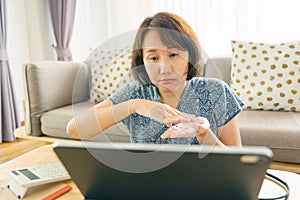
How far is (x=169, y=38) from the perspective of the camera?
0.80 metres

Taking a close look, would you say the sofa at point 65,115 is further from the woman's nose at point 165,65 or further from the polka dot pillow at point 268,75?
the woman's nose at point 165,65

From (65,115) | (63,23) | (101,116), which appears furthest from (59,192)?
(63,23)

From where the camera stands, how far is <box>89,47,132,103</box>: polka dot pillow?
769 millimetres

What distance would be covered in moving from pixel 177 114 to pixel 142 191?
6.9 inches

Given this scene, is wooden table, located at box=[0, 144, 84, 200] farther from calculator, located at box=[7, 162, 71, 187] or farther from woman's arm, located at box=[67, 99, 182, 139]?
woman's arm, located at box=[67, 99, 182, 139]

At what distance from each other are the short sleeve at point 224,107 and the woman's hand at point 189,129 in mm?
301

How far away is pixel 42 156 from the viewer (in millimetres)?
1098

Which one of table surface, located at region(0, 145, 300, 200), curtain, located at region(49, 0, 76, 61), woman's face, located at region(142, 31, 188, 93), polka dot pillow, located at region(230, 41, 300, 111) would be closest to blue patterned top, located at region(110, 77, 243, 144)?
woman's face, located at region(142, 31, 188, 93)

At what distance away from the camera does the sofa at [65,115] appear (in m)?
1.55

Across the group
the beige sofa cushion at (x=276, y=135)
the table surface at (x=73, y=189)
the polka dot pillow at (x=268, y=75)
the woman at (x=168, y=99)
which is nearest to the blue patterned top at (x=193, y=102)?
the woman at (x=168, y=99)

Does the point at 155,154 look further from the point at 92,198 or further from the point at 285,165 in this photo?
the point at 285,165

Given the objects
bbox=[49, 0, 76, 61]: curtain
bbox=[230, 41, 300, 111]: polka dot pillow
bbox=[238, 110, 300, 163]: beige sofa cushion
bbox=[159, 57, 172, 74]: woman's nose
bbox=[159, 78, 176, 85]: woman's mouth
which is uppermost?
bbox=[49, 0, 76, 61]: curtain

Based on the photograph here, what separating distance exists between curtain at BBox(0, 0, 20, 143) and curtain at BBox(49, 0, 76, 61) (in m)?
0.55

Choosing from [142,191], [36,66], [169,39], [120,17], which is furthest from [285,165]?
[120,17]
